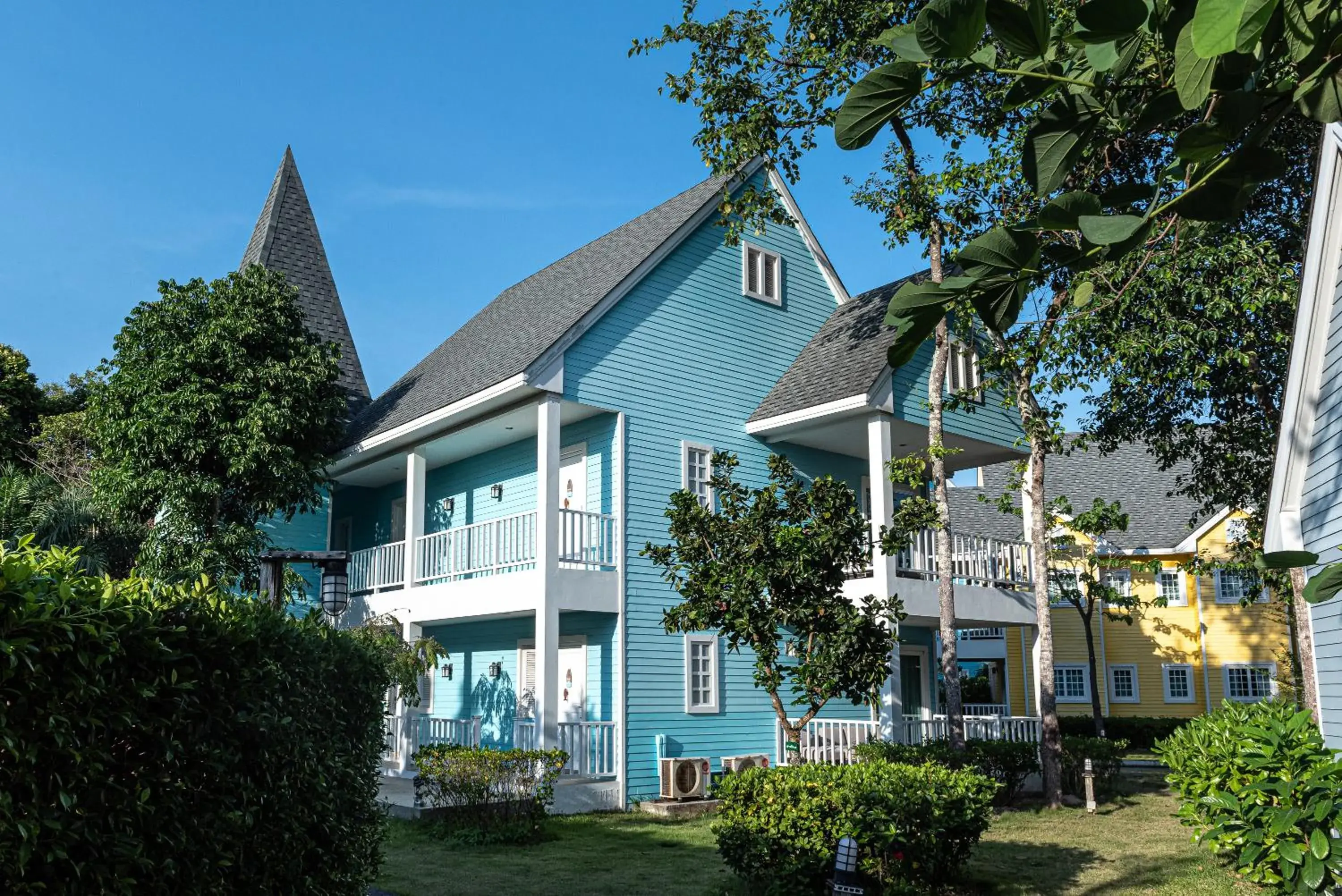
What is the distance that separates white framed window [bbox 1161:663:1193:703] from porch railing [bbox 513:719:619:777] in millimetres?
27563

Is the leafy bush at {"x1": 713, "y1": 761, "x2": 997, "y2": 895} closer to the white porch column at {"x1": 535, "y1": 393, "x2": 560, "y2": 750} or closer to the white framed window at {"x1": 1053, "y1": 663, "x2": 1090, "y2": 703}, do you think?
the white porch column at {"x1": 535, "y1": 393, "x2": 560, "y2": 750}

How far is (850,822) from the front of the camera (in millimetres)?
9219

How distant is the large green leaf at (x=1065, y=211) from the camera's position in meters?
1.72

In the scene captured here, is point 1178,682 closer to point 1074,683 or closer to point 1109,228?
point 1074,683

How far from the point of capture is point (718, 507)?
18.9m

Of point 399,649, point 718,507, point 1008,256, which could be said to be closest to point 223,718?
point 1008,256

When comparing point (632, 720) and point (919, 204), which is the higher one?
point (919, 204)

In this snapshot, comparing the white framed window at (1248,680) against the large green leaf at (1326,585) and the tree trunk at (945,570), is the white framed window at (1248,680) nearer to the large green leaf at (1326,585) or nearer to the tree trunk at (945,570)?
the tree trunk at (945,570)

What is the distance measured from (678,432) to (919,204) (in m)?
5.83

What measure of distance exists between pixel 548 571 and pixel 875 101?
1531 centimetres

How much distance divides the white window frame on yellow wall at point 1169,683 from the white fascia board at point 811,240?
2280cm

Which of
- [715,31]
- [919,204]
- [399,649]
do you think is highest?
[715,31]

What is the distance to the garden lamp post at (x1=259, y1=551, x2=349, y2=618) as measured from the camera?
12.8 metres

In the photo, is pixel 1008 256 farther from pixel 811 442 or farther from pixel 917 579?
pixel 811 442
